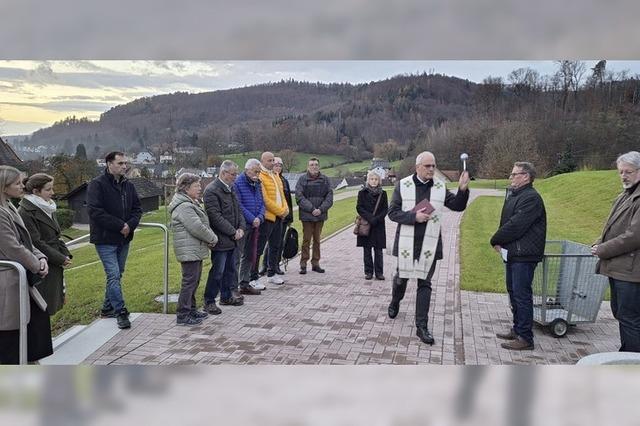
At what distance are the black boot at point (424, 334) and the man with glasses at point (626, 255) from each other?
1.11m

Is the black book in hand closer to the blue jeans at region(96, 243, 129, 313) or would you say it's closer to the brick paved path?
the brick paved path

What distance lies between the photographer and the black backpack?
5555 mm

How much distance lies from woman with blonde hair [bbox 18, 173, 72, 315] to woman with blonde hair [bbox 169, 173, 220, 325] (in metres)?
0.77

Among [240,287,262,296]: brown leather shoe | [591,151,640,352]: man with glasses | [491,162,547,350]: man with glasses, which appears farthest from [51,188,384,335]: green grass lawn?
[591,151,640,352]: man with glasses

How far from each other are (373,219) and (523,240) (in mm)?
2119

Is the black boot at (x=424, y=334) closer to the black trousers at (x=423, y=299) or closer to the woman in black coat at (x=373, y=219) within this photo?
the black trousers at (x=423, y=299)

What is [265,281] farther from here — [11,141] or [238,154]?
[11,141]

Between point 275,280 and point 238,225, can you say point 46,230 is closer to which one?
point 238,225

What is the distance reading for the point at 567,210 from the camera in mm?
4504

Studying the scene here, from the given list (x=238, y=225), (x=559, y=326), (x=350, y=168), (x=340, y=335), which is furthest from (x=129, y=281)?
(x=559, y=326)

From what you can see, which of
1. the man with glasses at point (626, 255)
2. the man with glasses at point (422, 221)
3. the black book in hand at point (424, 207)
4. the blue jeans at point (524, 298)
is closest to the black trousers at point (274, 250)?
the man with glasses at point (422, 221)

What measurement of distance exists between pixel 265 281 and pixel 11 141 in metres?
2.54
